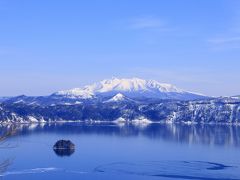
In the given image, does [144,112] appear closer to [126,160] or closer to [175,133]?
[175,133]

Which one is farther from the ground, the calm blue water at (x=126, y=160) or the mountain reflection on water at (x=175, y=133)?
the mountain reflection on water at (x=175, y=133)

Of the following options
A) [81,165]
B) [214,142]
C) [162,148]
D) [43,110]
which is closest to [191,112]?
[43,110]

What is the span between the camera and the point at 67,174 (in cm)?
3775

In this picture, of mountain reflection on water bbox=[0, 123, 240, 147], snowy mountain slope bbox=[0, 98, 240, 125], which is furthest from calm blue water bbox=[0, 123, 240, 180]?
snowy mountain slope bbox=[0, 98, 240, 125]

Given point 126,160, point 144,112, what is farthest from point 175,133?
point 144,112

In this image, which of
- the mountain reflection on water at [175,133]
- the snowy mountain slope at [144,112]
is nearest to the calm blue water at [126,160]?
the mountain reflection on water at [175,133]

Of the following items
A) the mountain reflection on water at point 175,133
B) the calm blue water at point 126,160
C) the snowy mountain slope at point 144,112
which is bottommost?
the calm blue water at point 126,160

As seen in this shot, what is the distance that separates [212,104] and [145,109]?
18644mm

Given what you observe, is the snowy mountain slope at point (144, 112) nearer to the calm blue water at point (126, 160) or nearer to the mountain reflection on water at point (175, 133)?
the mountain reflection on water at point (175, 133)

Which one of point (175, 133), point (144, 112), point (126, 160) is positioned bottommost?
point (126, 160)

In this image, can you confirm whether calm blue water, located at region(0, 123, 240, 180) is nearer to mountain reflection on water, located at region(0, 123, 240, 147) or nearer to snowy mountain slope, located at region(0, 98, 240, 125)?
mountain reflection on water, located at region(0, 123, 240, 147)

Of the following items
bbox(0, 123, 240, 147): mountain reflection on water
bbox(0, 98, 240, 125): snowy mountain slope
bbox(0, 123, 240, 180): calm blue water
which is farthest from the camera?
bbox(0, 98, 240, 125): snowy mountain slope

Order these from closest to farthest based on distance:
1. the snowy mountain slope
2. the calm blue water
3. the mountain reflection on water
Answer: the calm blue water, the mountain reflection on water, the snowy mountain slope

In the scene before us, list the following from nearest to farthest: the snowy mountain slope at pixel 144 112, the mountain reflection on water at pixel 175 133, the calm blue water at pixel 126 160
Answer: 1. the calm blue water at pixel 126 160
2. the mountain reflection on water at pixel 175 133
3. the snowy mountain slope at pixel 144 112
